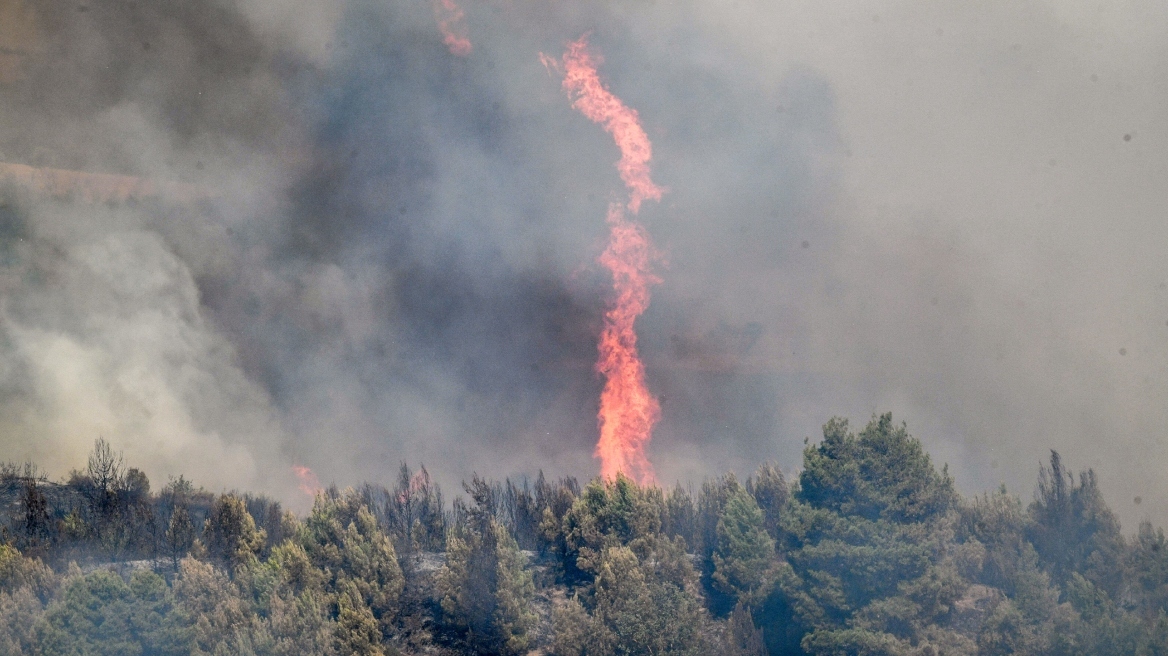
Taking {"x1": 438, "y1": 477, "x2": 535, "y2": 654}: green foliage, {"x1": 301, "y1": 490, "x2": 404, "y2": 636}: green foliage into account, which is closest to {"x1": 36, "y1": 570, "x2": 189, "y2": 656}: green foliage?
{"x1": 301, "y1": 490, "x2": 404, "y2": 636}: green foliage

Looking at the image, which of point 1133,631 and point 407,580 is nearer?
point 1133,631

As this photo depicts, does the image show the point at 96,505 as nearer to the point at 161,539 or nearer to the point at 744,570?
the point at 161,539

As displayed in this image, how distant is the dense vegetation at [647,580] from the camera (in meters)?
65.2

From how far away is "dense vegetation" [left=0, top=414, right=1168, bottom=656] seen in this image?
2569 inches

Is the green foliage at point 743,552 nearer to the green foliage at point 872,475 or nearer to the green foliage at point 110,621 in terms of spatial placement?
the green foliage at point 872,475

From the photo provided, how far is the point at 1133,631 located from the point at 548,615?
4403 centimetres

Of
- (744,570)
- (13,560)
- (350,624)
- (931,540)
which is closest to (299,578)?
(350,624)

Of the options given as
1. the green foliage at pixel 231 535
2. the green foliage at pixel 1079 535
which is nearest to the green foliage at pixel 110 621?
the green foliage at pixel 231 535

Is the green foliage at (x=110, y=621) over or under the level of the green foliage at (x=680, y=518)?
under

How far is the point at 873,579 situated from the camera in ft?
231

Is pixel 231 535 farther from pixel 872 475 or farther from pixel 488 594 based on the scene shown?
pixel 872 475

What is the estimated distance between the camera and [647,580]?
2894 inches

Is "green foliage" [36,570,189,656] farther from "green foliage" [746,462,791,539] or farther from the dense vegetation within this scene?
"green foliage" [746,462,791,539]

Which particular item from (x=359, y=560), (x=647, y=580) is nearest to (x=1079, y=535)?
(x=647, y=580)
